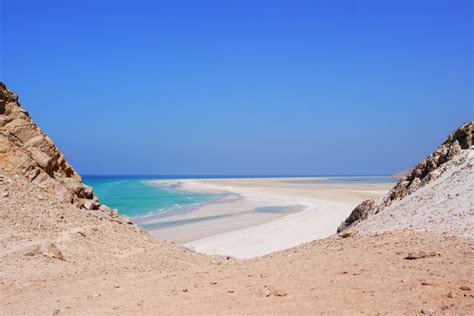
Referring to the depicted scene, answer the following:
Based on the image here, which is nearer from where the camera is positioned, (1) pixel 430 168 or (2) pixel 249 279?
(2) pixel 249 279

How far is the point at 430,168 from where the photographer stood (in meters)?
13.6

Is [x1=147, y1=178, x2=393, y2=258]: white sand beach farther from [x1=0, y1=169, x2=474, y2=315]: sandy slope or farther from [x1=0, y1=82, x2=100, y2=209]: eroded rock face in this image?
[x1=0, y1=169, x2=474, y2=315]: sandy slope

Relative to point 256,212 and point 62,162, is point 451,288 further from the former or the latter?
point 256,212

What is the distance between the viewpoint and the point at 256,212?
1604 inches

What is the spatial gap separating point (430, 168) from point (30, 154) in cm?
1414

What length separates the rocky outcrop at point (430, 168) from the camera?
1299cm

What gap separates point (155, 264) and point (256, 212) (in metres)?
27.1

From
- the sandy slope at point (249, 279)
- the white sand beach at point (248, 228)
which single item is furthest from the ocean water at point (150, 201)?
the sandy slope at point (249, 279)

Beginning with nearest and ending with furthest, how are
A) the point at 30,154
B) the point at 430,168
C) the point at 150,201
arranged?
1. the point at 430,168
2. the point at 30,154
3. the point at 150,201

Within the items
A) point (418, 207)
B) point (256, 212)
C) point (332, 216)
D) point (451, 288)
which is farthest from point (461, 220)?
point (256, 212)

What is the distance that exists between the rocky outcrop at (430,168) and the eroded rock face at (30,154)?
35.9ft

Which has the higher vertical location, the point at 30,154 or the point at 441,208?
the point at 30,154

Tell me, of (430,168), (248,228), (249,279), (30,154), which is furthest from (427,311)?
(248,228)

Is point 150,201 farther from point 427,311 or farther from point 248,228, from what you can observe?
point 427,311
